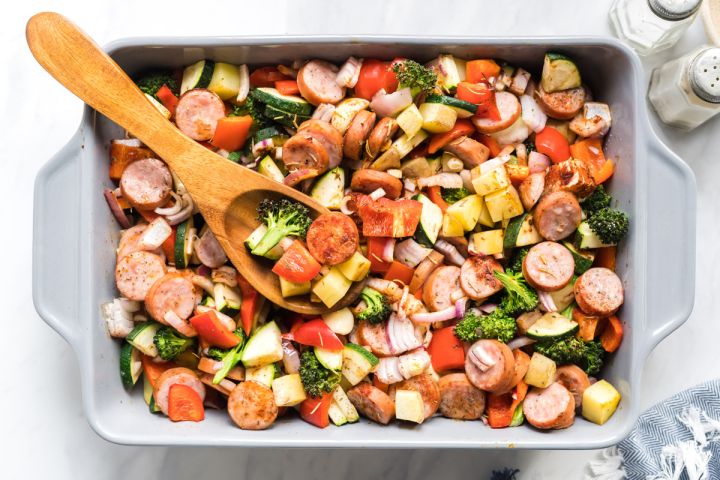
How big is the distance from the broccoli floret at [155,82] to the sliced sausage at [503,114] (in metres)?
1.21

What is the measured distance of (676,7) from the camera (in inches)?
115

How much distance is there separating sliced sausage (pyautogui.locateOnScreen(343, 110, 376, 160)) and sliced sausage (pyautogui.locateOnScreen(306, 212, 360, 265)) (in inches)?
11.3

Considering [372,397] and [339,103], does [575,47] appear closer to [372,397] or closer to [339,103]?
[339,103]

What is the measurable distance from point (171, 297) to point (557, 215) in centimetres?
151

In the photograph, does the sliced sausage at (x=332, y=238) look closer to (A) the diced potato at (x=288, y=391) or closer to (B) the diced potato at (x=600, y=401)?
(A) the diced potato at (x=288, y=391)

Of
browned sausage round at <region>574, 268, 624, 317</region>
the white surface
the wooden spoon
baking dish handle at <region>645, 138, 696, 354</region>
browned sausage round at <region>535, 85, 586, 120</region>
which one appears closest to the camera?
the wooden spoon

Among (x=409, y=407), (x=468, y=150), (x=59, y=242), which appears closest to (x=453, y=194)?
(x=468, y=150)

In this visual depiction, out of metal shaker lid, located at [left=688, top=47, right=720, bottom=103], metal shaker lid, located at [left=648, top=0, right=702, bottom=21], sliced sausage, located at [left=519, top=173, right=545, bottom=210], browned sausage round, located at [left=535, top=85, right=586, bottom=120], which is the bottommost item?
sliced sausage, located at [left=519, top=173, right=545, bottom=210]

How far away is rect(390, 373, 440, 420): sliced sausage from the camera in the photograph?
9.31 feet

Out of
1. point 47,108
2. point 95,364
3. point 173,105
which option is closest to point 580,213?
point 173,105

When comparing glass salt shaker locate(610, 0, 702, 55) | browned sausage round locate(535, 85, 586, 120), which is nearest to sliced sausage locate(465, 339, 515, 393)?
browned sausage round locate(535, 85, 586, 120)

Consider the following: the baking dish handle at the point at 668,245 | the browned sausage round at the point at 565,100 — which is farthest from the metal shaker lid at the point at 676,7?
the baking dish handle at the point at 668,245

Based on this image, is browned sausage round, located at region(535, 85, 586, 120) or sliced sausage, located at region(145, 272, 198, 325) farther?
browned sausage round, located at region(535, 85, 586, 120)

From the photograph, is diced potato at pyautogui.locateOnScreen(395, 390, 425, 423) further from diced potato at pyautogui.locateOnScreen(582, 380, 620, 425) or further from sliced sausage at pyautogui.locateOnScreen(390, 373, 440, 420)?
diced potato at pyautogui.locateOnScreen(582, 380, 620, 425)
